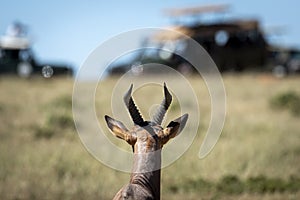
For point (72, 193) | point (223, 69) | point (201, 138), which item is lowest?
point (72, 193)

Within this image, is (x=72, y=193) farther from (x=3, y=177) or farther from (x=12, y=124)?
(x=12, y=124)

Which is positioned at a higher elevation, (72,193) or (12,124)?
(12,124)

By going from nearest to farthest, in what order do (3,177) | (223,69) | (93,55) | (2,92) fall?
(93,55)
(3,177)
(2,92)
(223,69)

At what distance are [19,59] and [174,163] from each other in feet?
98.8

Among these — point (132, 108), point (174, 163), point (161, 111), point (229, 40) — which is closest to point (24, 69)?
point (229, 40)

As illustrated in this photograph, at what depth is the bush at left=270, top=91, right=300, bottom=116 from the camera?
22.2 meters

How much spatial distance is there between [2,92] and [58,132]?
10.2 meters

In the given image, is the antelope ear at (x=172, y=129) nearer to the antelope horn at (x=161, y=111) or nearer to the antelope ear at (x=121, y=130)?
the antelope horn at (x=161, y=111)

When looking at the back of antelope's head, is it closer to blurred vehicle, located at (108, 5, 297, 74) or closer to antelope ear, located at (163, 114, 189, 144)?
antelope ear, located at (163, 114, 189, 144)

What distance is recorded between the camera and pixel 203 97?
26.0m

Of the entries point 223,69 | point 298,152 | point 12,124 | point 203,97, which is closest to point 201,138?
point 298,152

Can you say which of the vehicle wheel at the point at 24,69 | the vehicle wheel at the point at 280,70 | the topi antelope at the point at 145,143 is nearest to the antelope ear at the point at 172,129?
the topi antelope at the point at 145,143

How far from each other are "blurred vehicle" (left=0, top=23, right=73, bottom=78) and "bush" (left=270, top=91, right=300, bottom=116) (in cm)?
1884

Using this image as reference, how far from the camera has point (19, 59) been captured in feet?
139
